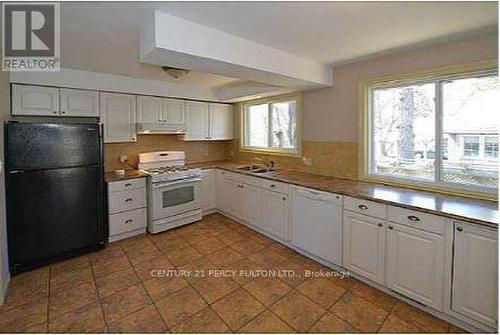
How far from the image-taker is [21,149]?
2.67 m

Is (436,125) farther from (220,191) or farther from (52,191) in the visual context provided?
(52,191)

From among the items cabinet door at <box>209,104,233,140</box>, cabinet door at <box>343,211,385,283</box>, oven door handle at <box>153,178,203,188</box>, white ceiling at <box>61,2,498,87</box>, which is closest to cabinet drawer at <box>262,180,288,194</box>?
cabinet door at <box>343,211,385,283</box>

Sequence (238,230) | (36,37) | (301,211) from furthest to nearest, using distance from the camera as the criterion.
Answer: (238,230)
(301,211)
(36,37)

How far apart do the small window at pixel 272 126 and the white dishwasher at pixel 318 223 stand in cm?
114

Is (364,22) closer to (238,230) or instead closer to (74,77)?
(238,230)

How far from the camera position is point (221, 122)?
5.15 m

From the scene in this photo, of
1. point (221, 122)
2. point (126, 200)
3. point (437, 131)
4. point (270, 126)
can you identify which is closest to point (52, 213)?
point (126, 200)

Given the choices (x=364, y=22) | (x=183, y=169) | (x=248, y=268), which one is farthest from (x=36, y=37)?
(x=248, y=268)

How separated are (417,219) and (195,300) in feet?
6.49

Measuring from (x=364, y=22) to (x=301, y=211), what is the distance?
1.98 m

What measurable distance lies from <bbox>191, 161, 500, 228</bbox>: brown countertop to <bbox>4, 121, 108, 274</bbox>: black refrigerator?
2.25 metres

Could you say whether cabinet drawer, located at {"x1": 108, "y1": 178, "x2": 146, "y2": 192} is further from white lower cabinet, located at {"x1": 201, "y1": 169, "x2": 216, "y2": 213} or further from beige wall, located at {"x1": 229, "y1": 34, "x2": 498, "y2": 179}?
beige wall, located at {"x1": 229, "y1": 34, "x2": 498, "y2": 179}

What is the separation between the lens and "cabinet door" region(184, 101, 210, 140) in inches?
183

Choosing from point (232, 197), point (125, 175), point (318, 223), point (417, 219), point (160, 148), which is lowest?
point (318, 223)
